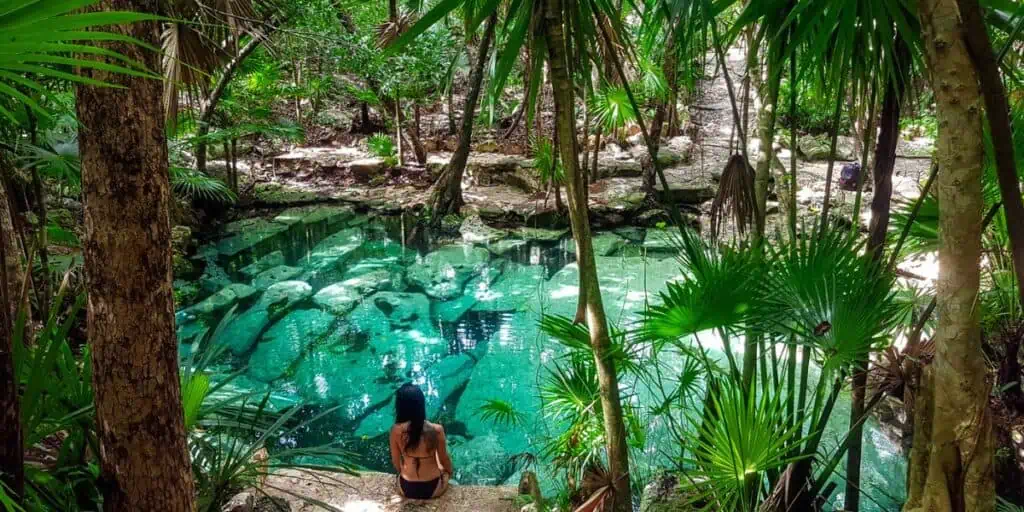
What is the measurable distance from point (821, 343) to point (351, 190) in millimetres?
11525

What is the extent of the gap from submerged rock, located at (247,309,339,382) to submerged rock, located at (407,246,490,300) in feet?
4.84

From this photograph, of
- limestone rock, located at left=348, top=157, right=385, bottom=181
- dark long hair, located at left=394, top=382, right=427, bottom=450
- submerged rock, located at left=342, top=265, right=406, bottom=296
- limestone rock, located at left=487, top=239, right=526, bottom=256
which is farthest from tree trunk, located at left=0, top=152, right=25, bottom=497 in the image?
limestone rock, located at left=348, top=157, right=385, bottom=181

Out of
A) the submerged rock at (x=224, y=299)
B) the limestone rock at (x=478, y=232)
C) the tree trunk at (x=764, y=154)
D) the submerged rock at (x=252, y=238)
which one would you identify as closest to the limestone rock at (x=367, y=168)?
the submerged rock at (x=252, y=238)

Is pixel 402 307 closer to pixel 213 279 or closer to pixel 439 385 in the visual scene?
pixel 439 385

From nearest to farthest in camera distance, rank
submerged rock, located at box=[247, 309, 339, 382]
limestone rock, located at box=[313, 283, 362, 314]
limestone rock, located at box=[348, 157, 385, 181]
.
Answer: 1. submerged rock, located at box=[247, 309, 339, 382]
2. limestone rock, located at box=[313, 283, 362, 314]
3. limestone rock, located at box=[348, 157, 385, 181]

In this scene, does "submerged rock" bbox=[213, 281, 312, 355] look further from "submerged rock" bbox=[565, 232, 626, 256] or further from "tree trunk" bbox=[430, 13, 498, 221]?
"tree trunk" bbox=[430, 13, 498, 221]

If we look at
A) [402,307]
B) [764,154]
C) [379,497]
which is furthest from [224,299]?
[764,154]

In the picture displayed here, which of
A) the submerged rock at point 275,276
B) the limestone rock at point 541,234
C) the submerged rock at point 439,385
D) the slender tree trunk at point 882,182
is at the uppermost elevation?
the slender tree trunk at point 882,182

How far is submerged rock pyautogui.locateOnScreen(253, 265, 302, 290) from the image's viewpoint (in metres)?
8.65

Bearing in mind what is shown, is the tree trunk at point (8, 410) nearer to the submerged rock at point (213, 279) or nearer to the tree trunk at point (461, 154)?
the tree trunk at point (461, 154)

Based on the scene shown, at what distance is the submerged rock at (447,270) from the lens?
8.48 metres

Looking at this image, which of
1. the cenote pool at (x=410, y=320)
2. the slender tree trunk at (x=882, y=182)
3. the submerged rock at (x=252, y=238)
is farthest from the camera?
the submerged rock at (x=252, y=238)

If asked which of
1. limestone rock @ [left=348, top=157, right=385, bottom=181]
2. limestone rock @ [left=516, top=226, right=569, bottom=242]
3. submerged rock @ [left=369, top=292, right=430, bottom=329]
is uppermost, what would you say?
limestone rock @ [left=348, top=157, right=385, bottom=181]

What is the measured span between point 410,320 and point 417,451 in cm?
408
